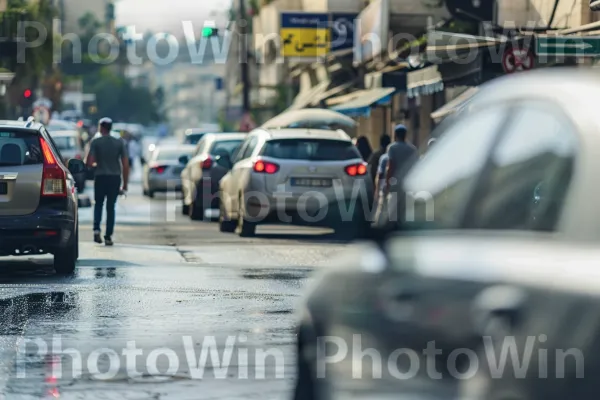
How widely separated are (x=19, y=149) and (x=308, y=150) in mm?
7972

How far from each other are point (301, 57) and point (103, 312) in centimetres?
4606

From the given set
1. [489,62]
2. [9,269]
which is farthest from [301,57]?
[9,269]

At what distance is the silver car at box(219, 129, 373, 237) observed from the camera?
2367 centimetres

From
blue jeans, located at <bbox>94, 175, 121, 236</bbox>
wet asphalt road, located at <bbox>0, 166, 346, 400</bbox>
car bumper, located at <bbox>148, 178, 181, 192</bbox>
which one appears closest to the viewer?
wet asphalt road, located at <bbox>0, 166, 346, 400</bbox>

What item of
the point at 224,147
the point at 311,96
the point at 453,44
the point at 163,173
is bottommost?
the point at 163,173

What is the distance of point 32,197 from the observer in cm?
1642

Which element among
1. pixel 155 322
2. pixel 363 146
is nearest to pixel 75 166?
pixel 155 322

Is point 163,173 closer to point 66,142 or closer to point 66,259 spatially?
point 66,142

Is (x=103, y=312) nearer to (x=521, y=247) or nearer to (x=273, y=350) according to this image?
(x=273, y=350)

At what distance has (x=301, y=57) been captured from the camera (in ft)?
191

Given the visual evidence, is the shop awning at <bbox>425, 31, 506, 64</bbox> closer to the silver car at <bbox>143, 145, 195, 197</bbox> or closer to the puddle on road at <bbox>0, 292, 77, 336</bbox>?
the puddle on road at <bbox>0, 292, 77, 336</bbox>

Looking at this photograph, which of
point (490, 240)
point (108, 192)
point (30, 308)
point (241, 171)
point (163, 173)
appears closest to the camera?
point (490, 240)

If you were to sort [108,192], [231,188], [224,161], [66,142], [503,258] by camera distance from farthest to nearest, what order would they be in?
[66,142]
[224,161]
[231,188]
[108,192]
[503,258]

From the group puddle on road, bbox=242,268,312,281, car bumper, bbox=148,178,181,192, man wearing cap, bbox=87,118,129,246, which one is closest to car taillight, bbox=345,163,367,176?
man wearing cap, bbox=87,118,129,246
